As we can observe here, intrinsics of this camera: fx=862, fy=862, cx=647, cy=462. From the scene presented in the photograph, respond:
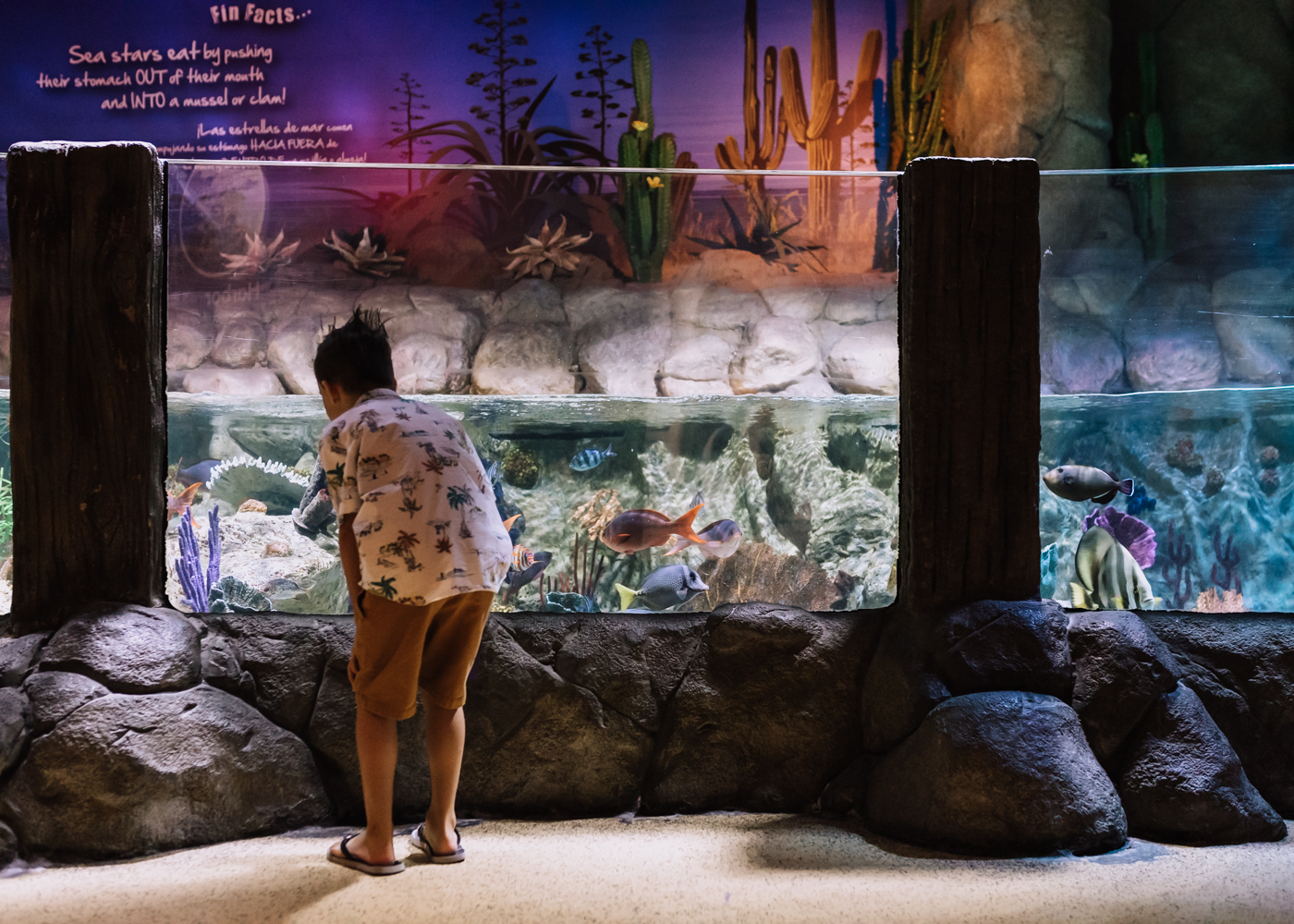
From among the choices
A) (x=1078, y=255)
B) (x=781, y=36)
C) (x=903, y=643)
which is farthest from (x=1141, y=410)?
(x=781, y=36)

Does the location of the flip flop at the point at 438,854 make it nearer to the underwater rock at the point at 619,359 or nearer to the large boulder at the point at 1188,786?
the underwater rock at the point at 619,359

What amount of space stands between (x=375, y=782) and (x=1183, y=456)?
3.11 meters

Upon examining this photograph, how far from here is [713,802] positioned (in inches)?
119

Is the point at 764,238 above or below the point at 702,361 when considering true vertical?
above

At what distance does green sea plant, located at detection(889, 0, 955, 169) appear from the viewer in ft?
22.7

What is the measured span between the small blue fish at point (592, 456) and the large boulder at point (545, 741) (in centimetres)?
69

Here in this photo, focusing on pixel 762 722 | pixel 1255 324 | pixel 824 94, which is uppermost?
pixel 824 94

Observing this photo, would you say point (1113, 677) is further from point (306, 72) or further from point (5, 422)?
point (306, 72)

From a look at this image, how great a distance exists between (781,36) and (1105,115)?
9.38ft

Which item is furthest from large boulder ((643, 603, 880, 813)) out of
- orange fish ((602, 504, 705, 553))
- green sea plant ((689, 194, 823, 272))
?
green sea plant ((689, 194, 823, 272))

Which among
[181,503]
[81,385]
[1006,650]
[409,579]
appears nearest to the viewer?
[409,579]

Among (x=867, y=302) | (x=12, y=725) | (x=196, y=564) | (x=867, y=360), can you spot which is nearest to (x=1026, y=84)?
(x=867, y=302)

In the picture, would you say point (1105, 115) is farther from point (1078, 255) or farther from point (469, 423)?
point (469, 423)

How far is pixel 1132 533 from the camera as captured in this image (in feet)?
10.8
